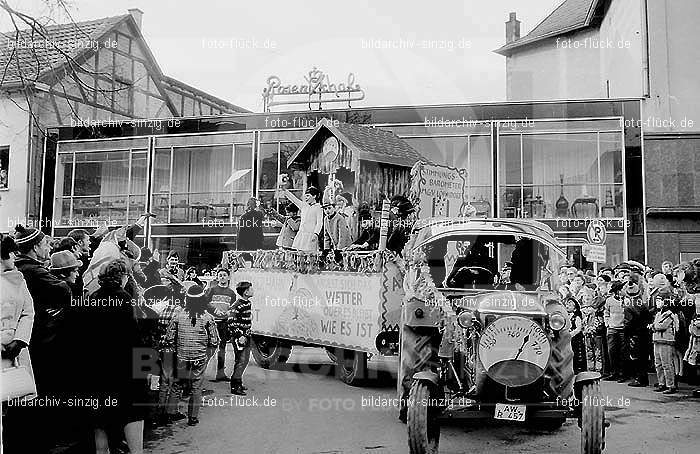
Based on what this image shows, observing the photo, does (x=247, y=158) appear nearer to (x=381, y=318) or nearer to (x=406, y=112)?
(x=406, y=112)

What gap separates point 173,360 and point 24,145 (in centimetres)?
2034

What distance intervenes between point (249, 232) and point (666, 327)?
749 centimetres

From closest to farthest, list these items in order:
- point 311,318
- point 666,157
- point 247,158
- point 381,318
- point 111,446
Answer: point 111,446 < point 381,318 < point 311,318 < point 666,157 < point 247,158

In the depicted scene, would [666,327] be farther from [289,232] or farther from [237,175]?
[237,175]

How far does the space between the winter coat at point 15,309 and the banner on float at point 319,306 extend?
526 centimetres

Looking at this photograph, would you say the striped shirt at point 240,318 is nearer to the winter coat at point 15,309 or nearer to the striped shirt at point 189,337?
the striped shirt at point 189,337

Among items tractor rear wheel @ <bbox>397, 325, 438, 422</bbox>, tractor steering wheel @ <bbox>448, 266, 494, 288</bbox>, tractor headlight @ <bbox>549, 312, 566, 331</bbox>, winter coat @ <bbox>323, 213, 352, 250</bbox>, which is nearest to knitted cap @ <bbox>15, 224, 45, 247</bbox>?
tractor rear wheel @ <bbox>397, 325, 438, 422</bbox>

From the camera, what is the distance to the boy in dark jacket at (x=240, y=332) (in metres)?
9.65

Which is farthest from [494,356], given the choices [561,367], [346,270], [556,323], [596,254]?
[596,254]

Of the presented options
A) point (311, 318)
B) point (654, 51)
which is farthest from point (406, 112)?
point (311, 318)

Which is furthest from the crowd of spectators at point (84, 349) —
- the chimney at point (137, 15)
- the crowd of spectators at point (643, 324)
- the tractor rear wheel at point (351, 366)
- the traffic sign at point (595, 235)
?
the chimney at point (137, 15)

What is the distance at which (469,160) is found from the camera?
22.0 meters

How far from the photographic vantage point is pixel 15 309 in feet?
17.6

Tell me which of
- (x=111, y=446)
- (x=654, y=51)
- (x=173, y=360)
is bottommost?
(x=111, y=446)
